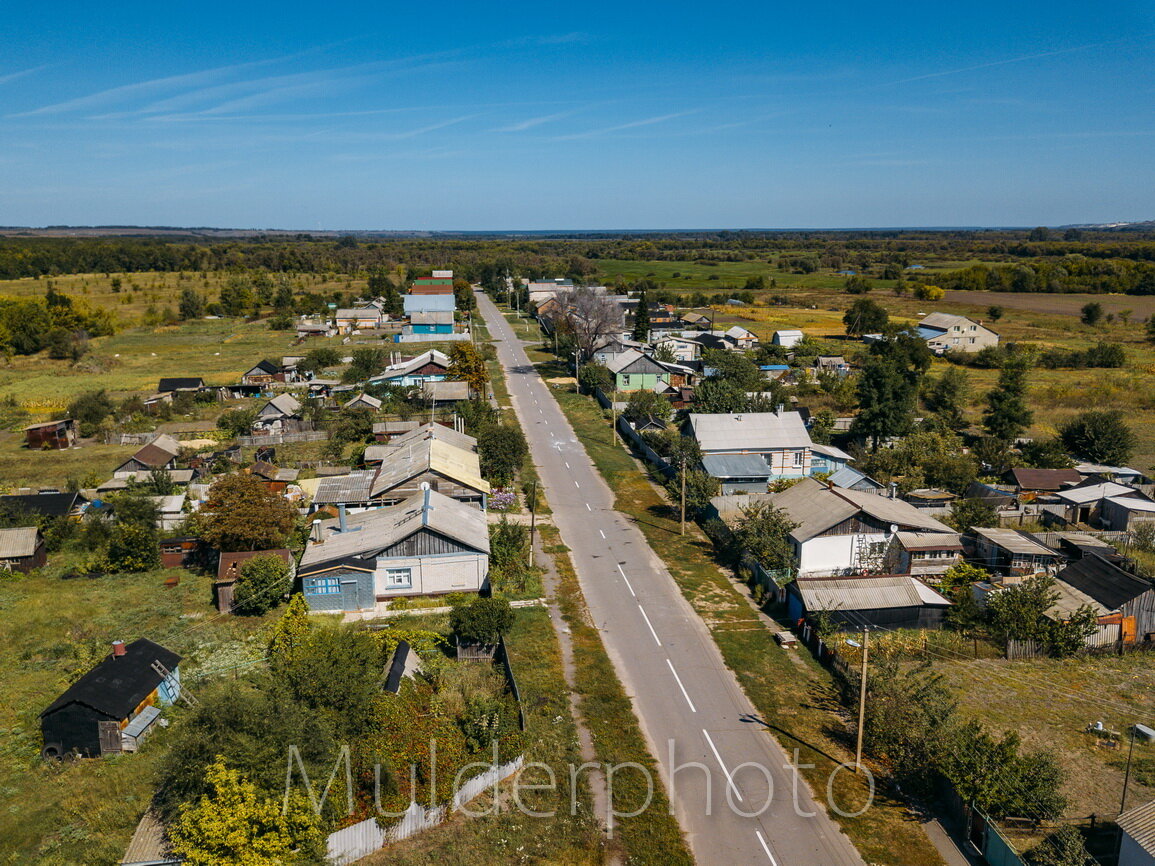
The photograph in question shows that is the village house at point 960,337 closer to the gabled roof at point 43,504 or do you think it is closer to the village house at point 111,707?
the gabled roof at point 43,504

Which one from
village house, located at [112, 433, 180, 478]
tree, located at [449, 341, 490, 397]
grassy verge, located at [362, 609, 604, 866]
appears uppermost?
tree, located at [449, 341, 490, 397]

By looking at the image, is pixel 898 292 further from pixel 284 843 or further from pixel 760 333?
pixel 284 843

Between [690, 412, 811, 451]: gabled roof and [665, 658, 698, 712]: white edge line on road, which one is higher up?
[690, 412, 811, 451]: gabled roof

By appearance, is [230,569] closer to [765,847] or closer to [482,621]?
[482,621]

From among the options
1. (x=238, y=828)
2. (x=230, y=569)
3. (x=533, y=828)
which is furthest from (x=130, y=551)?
(x=533, y=828)

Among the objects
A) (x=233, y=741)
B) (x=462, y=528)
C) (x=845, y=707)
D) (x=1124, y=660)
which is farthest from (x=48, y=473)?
(x=1124, y=660)

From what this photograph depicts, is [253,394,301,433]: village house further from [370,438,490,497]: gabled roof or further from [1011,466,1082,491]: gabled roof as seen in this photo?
[1011,466,1082,491]: gabled roof

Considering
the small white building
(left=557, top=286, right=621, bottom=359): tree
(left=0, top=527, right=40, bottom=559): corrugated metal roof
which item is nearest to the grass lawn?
(left=0, top=527, right=40, bottom=559): corrugated metal roof
